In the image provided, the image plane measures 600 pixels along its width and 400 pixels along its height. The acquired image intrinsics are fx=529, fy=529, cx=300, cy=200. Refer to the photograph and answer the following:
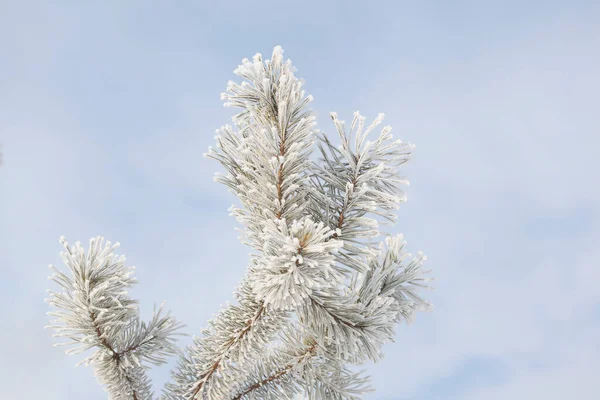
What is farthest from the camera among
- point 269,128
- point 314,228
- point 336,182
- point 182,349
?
point 182,349

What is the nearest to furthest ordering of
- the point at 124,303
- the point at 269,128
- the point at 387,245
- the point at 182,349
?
the point at 269,128 < the point at 124,303 < the point at 182,349 < the point at 387,245

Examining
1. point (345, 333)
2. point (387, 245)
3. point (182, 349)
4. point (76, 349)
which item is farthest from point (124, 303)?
point (387, 245)

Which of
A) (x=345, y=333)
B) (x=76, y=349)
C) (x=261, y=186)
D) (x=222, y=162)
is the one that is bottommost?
(x=76, y=349)

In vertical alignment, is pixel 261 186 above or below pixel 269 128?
below

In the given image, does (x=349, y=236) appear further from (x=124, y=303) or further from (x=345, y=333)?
(x=124, y=303)

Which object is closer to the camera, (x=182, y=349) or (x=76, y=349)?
(x=76, y=349)

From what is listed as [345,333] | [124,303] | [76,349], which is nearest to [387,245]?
[345,333]
